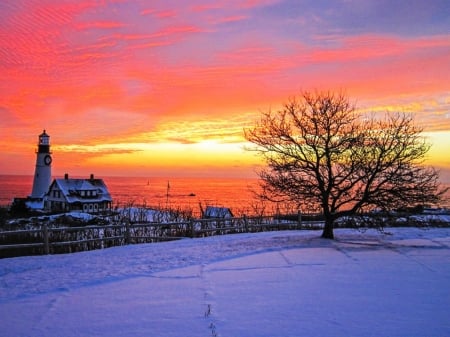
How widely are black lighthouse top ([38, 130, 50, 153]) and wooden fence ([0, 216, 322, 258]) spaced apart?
43759 mm

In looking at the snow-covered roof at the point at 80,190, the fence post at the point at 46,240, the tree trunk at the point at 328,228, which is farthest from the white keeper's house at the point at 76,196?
the tree trunk at the point at 328,228

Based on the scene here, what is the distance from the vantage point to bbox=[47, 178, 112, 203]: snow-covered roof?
56.9 meters

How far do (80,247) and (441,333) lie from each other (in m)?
13.9

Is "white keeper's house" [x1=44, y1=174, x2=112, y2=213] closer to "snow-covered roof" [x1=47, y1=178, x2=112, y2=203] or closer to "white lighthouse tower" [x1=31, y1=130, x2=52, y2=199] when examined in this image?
"snow-covered roof" [x1=47, y1=178, x2=112, y2=203]

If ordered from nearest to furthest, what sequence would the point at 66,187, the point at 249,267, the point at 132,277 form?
the point at 132,277 < the point at 249,267 < the point at 66,187

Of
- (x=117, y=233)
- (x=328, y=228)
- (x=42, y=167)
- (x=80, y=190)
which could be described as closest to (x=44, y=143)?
(x=42, y=167)

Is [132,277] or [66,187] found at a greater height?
[66,187]

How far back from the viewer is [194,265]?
12484mm

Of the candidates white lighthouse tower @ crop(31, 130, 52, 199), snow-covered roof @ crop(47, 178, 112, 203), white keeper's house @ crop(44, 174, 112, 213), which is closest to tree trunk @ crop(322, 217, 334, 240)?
white keeper's house @ crop(44, 174, 112, 213)

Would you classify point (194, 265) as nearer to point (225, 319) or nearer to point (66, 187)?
point (225, 319)

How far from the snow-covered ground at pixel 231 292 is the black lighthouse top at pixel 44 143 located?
49.8m

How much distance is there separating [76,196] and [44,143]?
10429 millimetres

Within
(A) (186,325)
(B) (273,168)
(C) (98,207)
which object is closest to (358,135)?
(B) (273,168)

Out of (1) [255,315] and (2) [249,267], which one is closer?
(1) [255,315]
